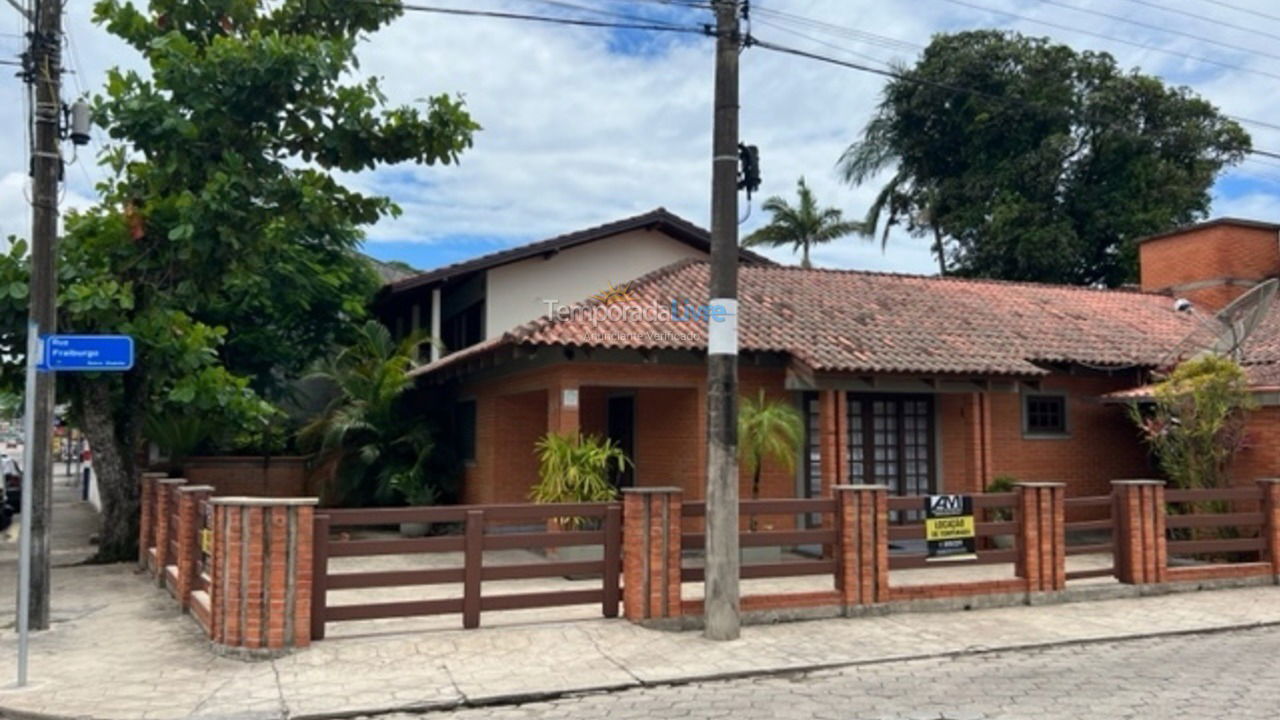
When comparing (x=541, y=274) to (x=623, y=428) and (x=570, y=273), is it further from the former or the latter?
(x=623, y=428)

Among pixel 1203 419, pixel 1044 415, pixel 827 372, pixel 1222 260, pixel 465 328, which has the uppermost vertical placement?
pixel 1222 260

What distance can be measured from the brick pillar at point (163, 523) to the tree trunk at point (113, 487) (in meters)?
2.37

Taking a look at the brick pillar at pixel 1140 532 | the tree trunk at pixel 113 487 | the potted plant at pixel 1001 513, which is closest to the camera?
the brick pillar at pixel 1140 532

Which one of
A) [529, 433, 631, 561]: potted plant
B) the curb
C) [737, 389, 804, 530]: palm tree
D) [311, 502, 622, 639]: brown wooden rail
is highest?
[737, 389, 804, 530]: palm tree

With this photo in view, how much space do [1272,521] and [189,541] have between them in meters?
12.8

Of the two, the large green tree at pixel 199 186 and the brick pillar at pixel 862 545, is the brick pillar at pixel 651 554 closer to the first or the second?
the brick pillar at pixel 862 545

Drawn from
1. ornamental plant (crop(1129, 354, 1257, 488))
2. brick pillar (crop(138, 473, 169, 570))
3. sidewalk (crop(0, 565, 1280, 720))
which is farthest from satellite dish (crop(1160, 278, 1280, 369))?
brick pillar (crop(138, 473, 169, 570))

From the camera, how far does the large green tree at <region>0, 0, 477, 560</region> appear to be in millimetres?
12258

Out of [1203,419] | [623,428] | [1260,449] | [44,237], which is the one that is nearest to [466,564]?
[44,237]

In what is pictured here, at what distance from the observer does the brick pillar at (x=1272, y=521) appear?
479 inches

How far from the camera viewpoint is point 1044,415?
56.4ft

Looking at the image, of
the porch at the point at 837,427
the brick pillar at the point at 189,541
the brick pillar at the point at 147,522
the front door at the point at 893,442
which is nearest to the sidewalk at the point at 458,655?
the brick pillar at the point at 189,541

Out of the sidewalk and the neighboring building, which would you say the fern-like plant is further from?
the neighboring building

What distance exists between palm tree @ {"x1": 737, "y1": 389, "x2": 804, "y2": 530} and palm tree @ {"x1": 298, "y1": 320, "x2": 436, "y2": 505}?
629cm
